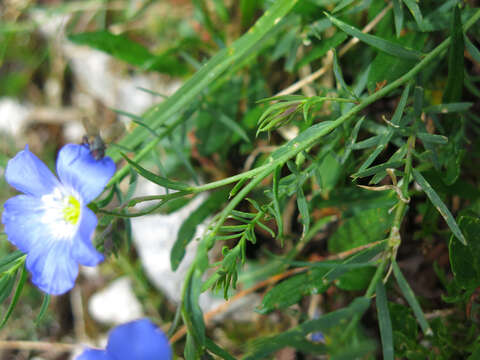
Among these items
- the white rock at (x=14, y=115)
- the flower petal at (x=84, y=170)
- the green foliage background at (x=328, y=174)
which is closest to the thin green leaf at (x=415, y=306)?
the green foliage background at (x=328, y=174)

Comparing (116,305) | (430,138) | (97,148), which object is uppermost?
(97,148)

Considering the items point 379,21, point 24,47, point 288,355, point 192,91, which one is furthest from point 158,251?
point 24,47

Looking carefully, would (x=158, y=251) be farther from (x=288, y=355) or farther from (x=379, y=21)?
(x=379, y=21)

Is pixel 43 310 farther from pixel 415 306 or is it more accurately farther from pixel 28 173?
pixel 415 306

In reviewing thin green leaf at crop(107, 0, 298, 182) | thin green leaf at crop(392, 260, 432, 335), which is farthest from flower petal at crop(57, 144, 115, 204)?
thin green leaf at crop(392, 260, 432, 335)

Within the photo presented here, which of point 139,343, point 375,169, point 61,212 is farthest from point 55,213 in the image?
point 375,169

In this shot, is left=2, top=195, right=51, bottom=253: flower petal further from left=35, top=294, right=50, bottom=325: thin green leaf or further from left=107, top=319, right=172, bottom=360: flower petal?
left=107, top=319, right=172, bottom=360: flower petal

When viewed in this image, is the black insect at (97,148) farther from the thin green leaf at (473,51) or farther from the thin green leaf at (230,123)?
the thin green leaf at (473,51)
